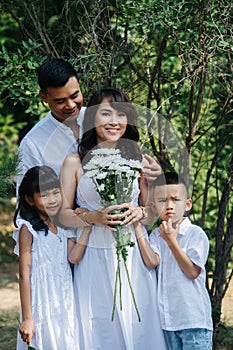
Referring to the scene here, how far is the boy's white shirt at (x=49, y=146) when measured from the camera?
159 inches

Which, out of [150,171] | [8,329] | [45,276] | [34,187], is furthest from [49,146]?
[8,329]

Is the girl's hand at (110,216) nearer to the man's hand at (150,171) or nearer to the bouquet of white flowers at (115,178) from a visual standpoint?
the bouquet of white flowers at (115,178)

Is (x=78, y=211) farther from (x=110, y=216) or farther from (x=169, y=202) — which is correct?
(x=169, y=202)

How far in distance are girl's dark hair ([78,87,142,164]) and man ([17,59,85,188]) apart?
0.11 m

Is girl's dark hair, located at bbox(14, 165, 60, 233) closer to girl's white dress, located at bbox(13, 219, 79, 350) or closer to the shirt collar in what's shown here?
girl's white dress, located at bbox(13, 219, 79, 350)

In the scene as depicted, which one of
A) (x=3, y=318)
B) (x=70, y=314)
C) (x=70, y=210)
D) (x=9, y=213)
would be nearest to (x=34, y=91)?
(x=70, y=210)

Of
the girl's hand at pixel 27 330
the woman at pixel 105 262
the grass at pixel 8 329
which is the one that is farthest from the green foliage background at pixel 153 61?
the grass at pixel 8 329

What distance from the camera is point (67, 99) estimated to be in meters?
3.99

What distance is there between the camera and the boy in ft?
12.7

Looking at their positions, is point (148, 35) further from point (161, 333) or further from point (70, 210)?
point (161, 333)

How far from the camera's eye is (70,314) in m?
3.91

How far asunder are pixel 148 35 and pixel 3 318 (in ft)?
8.67

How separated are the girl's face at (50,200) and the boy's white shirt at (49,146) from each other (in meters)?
0.15

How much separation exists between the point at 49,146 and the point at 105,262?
671 millimetres
